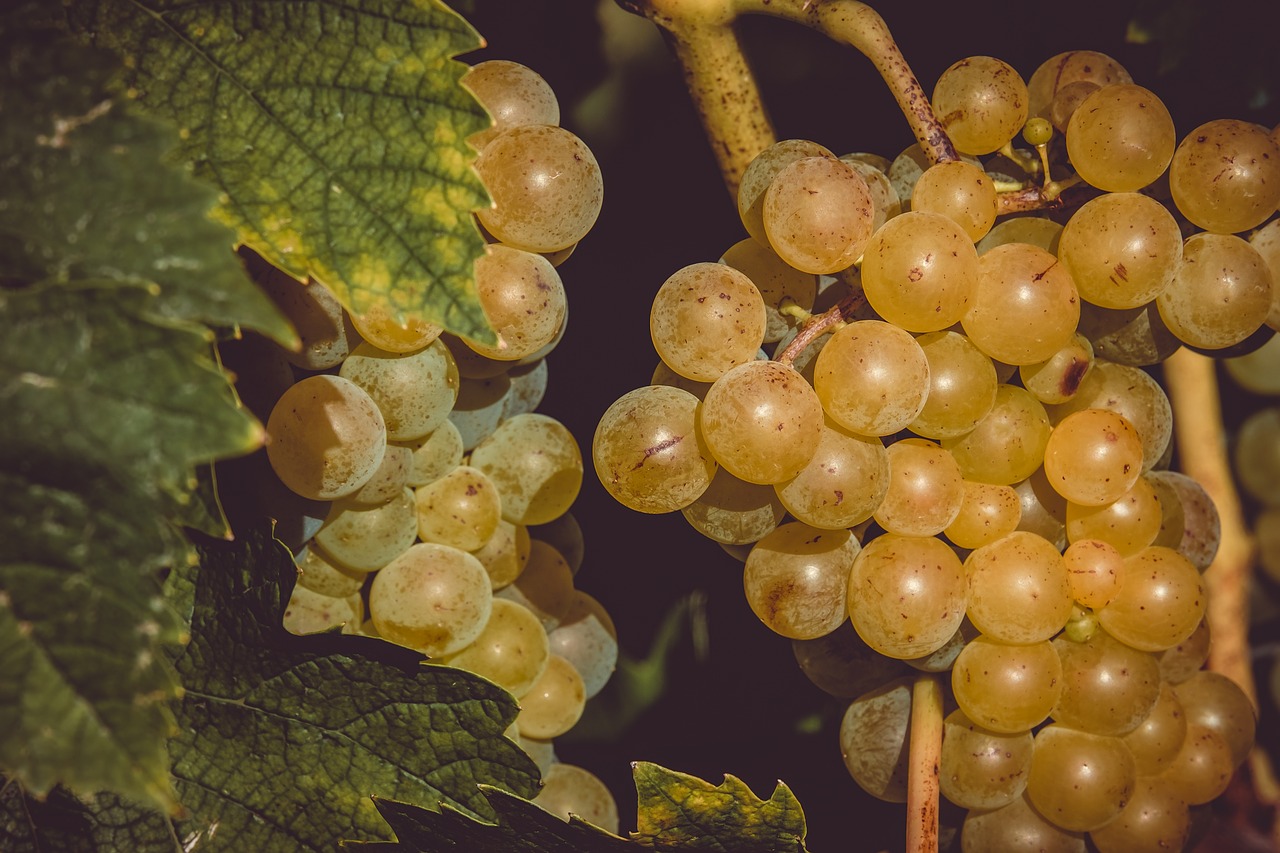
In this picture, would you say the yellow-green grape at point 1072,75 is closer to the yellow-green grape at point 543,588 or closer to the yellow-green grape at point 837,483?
the yellow-green grape at point 837,483

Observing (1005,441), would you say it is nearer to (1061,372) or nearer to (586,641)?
(1061,372)

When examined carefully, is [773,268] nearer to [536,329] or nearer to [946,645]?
[536,329]

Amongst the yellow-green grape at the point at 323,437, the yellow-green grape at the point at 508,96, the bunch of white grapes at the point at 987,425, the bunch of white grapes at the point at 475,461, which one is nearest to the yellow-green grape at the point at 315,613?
the bunch of white grapes at the point at 475,461

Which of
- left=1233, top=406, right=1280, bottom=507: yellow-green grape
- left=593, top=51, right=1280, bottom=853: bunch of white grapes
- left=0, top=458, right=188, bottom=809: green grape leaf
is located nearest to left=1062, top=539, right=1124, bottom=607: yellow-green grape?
left=593, top=51, right=1280, bottom=853: bunch of white grapes

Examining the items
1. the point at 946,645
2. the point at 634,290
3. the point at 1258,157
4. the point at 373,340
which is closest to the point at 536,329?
the point at 373,340

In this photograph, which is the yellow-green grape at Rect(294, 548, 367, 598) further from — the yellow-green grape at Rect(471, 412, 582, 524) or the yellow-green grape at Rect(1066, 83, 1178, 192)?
the yellow-green grape at Rect(1066, 83, 1178, 192)
